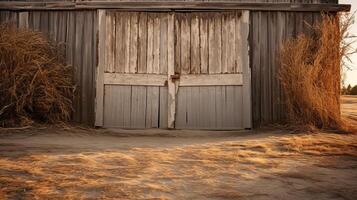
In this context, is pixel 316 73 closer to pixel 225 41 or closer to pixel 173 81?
pixel 225 41

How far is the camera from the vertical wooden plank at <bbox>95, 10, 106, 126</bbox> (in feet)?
20.4

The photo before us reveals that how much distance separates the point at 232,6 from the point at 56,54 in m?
3.69

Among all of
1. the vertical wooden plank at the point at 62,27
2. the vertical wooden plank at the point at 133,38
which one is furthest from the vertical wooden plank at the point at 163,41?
the vertical wooden plank at the point at 62,27

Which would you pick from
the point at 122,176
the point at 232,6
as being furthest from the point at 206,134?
the point at 122,176

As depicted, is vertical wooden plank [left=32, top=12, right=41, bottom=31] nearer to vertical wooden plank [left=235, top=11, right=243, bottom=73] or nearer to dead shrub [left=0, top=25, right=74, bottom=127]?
dead shrub [left=0, top=25, right=74, bottom=127]

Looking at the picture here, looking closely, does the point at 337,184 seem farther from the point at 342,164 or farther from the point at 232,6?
the point at 232,6

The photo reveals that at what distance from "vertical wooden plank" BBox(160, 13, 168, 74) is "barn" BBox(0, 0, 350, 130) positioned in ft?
0.07

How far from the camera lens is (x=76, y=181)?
2.57m

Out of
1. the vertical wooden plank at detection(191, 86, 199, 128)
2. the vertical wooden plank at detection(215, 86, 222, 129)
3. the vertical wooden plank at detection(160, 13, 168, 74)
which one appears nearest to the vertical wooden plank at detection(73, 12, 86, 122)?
the vertical wooden plank at detection(160, 13, 168, 74)

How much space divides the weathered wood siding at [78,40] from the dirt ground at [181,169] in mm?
1552

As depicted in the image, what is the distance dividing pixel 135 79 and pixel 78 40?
148 cm

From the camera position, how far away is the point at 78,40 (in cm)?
648

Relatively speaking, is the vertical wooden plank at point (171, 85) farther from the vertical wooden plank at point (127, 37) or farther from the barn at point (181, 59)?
the vertical wooden plank at point (127, 37)

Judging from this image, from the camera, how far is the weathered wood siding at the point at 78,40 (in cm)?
640
